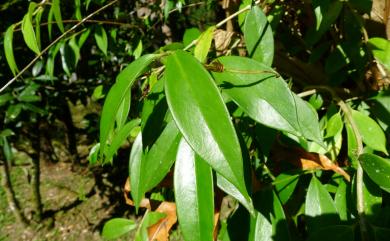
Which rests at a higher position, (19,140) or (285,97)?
(285,97)

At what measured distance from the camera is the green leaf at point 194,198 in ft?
1.28

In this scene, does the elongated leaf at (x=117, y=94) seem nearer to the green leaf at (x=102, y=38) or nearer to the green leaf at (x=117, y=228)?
the green leaf at (x=117, y=228)

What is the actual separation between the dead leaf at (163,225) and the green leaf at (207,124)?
1.14ft

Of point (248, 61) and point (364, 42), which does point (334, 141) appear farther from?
point (248, 61)

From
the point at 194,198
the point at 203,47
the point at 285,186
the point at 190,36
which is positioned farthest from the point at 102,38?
the point at 194,198

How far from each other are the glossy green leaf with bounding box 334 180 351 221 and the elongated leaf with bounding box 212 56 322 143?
0.89 feet

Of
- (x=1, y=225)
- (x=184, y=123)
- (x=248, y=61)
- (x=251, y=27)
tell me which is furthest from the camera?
(x=1, y=225)

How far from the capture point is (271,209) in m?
0.62

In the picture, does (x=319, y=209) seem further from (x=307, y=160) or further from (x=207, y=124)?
(x=207, y=124)

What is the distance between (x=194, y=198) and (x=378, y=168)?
0.27 meters

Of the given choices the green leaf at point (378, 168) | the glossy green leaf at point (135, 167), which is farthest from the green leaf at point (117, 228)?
the green leaf at point (378, 168)

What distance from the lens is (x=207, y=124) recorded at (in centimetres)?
34

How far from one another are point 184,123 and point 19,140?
77.2 inches

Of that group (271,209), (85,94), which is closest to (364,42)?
(271,209)
